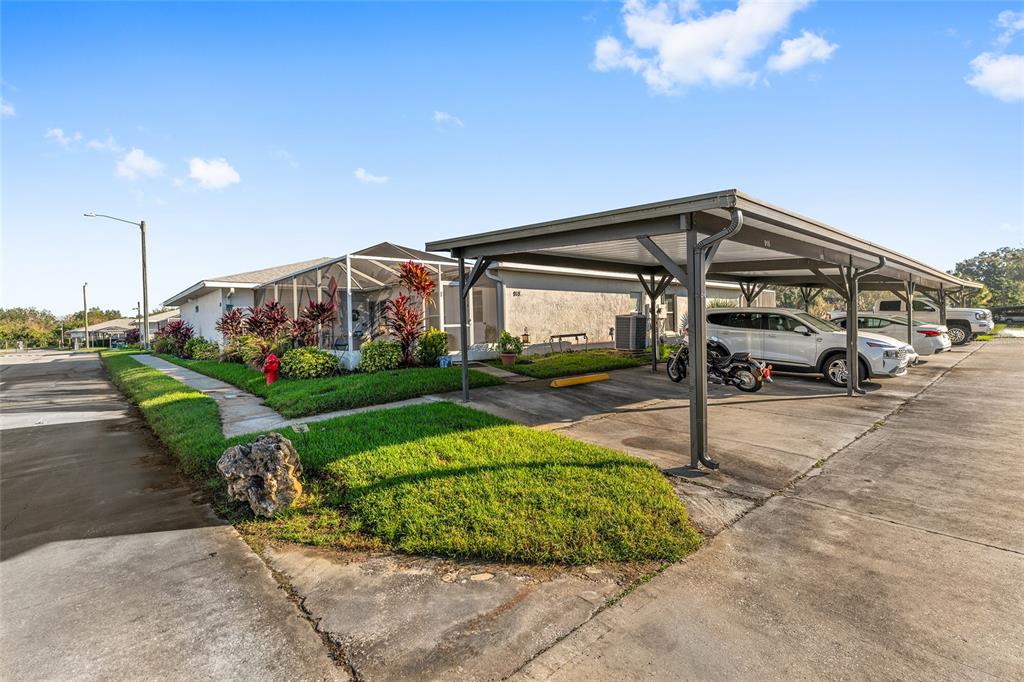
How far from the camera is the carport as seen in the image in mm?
5164

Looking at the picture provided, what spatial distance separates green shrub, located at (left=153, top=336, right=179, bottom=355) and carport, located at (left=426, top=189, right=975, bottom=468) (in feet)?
66.8

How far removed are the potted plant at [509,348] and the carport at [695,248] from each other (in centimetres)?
341

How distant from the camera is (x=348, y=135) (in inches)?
486

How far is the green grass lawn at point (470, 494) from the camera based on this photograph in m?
3.48

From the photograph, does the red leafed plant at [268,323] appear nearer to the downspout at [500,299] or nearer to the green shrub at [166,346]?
the downspout at [500,299]

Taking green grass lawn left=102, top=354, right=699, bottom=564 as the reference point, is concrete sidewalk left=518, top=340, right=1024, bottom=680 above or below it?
below

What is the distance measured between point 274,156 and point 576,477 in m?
12.3

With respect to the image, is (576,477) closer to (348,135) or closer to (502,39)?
(502,39)

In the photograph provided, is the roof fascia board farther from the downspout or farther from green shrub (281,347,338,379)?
the downspout

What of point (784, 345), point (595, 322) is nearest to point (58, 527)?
point (784, 345)

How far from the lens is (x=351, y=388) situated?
349 inches

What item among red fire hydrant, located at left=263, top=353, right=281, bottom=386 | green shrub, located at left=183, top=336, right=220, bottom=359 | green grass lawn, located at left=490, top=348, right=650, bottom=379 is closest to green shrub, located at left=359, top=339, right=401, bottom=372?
red fire hydrant, located at left=263, top=353, right=281, bottom=386

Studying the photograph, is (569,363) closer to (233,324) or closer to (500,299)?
(500,299)

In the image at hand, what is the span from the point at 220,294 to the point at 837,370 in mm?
21500
